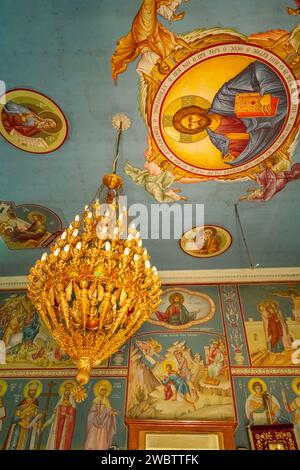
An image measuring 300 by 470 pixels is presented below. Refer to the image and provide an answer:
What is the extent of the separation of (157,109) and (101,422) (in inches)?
245

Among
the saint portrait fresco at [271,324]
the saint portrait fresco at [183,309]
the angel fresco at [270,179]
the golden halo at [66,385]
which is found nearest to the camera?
the angel fresco at [270,179]

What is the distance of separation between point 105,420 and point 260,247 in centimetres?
532

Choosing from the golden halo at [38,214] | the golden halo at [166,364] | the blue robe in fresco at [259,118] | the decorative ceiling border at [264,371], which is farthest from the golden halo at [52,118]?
the decorative ceiling border at [264,371]

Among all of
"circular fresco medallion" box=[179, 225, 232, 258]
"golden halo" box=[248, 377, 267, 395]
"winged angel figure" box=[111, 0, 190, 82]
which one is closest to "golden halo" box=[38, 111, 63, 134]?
"winged angel figure" box=[111, 0, 190, 82]

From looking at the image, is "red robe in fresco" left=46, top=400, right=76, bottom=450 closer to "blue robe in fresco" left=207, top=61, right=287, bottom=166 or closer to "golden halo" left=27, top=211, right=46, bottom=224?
"golden halo" left=27, top=211, right=46, bottom=224

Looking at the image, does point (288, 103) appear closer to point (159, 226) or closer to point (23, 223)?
point (159, 226)

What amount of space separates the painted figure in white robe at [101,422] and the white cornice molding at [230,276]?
10.5 ft

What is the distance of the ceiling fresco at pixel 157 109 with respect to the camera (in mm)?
4766

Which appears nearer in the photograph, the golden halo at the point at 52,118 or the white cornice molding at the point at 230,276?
the golden halo at the point at 52,118

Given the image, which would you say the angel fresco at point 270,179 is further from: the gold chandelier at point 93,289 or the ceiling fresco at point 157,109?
the gold chandelier at point 93,289

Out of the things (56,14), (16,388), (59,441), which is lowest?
(59,441)

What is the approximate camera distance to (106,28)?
4.82 meters

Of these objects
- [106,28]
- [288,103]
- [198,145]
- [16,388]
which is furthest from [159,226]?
[16,388]

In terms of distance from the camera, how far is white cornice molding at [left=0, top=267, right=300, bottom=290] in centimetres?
860
